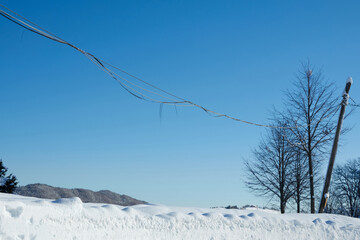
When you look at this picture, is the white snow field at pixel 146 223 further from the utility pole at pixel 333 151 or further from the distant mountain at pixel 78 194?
the distant mountain at pixel 78 194

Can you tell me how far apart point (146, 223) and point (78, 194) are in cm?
965

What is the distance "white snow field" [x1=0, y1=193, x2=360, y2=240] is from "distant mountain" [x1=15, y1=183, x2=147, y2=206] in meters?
7.01

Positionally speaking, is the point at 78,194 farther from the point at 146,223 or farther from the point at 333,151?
the point at 333,151

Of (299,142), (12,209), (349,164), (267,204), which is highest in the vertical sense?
(349,164)

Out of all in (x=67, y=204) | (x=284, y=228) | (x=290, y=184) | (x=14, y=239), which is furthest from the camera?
(x=290, y=184)

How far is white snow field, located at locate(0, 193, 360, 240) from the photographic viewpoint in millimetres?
4062

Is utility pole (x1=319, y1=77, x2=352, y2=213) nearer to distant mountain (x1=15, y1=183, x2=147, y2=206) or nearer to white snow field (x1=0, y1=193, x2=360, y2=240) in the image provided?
white snow field (x1=0, y1=193, x2=360, y2=240)

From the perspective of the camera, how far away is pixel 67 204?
4.59m

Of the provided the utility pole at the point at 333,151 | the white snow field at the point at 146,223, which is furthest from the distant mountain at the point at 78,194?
the white snow field at the point at 146,223

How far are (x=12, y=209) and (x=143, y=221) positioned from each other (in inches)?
78.2

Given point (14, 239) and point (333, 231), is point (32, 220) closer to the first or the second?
point (14, 239)

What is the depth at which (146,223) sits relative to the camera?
17.5ft

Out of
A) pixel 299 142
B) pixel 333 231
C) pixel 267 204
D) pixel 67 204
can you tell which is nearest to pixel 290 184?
pixel 267 204

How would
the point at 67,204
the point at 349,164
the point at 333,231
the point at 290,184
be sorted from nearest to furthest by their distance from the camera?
the point at 67,204
the point at 333,231
the point at 290,184
the point at 349,164
